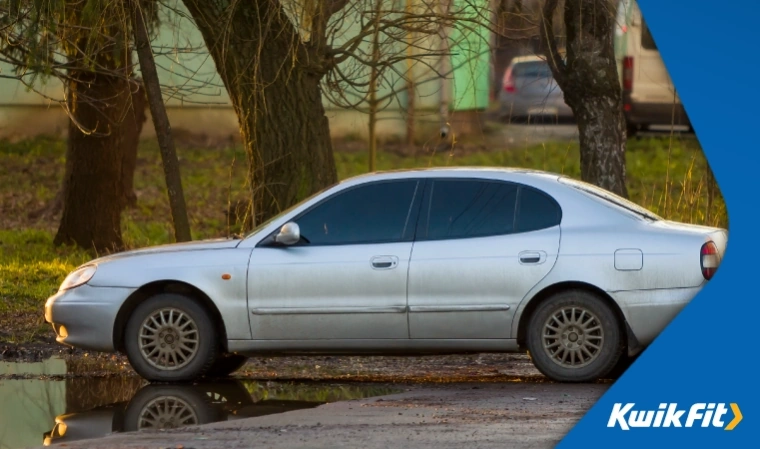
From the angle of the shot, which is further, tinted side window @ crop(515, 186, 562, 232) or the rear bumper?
the rear bumper

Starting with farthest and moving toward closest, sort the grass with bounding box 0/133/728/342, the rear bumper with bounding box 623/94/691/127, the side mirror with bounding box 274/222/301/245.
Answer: the rear bumper with bounding box 623/94/691/127 < the grass with bounding box 0/133/728/342 < the side mirror with bounding box 274/222/301/245

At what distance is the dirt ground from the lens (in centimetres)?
722

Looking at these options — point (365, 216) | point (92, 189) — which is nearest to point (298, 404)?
point (365, 216)

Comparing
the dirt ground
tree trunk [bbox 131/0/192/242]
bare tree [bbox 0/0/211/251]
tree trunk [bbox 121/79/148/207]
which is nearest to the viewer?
the dirt ground

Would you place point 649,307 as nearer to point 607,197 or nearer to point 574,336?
point 574,336

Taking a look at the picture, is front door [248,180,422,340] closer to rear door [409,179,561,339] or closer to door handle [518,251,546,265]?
rear door [409,179,561,339]

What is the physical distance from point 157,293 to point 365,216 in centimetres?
158

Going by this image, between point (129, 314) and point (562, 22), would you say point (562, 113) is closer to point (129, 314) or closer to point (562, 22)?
point (562, 22)

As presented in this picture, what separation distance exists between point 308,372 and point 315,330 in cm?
106

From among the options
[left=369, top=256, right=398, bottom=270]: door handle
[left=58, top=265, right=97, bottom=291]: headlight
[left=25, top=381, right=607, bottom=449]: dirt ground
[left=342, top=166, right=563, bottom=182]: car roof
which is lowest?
[left=25, top=381, right=607, bottom=449]: dirt ground

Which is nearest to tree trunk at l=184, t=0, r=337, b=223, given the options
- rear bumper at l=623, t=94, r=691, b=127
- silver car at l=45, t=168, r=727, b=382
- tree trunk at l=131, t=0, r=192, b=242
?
tree trunk at l=131, t=0, r=192, b=242

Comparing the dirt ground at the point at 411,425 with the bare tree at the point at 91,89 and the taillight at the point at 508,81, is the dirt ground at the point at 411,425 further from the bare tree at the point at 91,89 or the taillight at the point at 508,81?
the taillight at the point at 508,81

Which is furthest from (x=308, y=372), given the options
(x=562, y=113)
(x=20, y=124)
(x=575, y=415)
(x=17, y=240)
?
(x=562, y=113)

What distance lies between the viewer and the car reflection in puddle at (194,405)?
798cm
